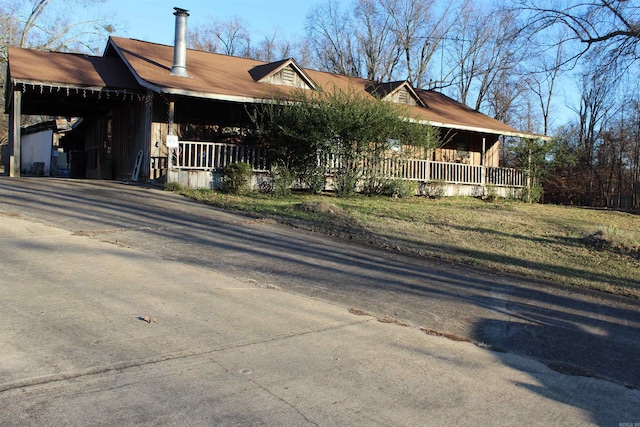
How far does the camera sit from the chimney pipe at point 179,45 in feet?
63.0

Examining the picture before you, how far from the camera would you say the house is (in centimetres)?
1744

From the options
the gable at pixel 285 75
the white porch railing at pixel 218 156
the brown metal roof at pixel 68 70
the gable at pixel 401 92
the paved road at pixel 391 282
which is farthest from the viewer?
the gable at pixel 401 92

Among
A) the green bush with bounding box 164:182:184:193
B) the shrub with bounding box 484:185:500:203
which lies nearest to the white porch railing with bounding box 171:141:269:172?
the green bush with bounding box 164:182:184:193

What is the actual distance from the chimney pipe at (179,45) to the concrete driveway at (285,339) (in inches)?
433

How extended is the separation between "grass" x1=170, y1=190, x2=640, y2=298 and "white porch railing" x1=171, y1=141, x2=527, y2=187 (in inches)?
65.6

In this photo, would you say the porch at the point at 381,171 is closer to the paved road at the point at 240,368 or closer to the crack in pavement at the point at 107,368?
the paved road at the point at 240,368

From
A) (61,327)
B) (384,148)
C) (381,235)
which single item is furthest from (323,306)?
(384,148)

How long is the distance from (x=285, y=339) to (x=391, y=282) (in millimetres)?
3119

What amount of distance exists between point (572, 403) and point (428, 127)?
15365 mm

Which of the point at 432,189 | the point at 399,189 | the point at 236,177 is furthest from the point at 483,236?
the point at 432,189

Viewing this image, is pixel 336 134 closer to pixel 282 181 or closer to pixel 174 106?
pixel 282 181

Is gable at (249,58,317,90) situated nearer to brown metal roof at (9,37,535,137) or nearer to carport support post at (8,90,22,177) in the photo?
brown metal roof at (9,37,535,137)

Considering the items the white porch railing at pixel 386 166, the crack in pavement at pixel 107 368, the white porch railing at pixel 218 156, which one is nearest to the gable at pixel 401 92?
the white porch railing at pixel 386 166

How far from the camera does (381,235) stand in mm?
11328
